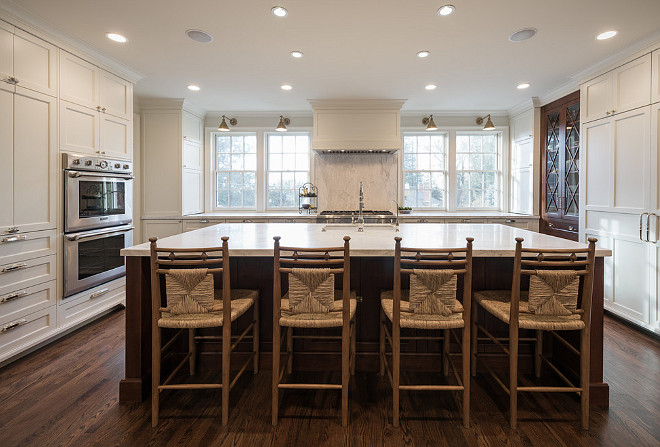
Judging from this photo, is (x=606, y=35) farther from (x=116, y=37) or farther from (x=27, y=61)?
(x=27, y=61)

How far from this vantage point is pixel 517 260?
6.06ft

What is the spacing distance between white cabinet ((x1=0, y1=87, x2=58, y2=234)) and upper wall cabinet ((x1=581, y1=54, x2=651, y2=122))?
16.9 feet

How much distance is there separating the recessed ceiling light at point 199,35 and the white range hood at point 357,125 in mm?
2065

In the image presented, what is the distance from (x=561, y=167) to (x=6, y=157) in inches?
225

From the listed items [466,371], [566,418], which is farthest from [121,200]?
[566,418]

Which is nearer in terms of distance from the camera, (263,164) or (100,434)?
(100,434)

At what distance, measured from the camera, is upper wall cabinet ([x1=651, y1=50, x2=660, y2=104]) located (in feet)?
10.0

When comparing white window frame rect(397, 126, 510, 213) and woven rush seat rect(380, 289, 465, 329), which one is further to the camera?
white window frame rect(397, 126, 510, 213)

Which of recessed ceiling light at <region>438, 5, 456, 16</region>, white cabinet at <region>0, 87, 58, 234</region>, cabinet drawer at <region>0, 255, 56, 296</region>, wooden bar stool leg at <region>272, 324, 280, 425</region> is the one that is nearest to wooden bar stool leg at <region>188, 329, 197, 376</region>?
wooden bar stool leg at <region>272, 324, 280, 425</region>

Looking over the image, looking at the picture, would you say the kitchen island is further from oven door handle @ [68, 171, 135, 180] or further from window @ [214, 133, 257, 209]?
window @ [214, 133, 257, 209]

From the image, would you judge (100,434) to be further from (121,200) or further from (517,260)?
(121,200)

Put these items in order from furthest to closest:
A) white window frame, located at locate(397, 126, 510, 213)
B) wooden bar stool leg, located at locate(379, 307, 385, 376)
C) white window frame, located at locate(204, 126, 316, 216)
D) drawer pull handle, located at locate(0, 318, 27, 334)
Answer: white window frame, located at locate(204, 126, 316, 216), white window frame, located at locate(397, 126, 510, 213), drawer pull handle, located at locate(0, 318, 27, 334), wooden bar stool leg, located at locate(379, 307, 385, 376)

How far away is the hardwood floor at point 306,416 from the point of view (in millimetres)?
1771

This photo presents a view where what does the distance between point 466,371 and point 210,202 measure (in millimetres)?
5141
